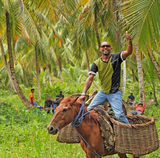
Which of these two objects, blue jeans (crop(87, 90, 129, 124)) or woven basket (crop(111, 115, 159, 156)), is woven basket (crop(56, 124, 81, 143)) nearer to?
blue jeans (crop(87, 90, 129, 124))

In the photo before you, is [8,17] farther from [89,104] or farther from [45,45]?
[89,104]

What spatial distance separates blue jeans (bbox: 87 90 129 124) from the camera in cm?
369

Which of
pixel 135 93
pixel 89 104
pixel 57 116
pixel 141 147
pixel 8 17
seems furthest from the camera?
pixel 135 93

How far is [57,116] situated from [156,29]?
4270 mm

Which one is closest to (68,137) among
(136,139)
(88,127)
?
(88,127)

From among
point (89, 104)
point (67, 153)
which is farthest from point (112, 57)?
point (67, 153)

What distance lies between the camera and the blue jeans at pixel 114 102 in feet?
12.1

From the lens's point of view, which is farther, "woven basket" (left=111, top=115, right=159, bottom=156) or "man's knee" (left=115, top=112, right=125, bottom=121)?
"man's knee" (left=115, top=112, right=125, bottom=121)

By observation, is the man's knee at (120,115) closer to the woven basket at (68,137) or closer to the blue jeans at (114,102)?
the blue jeans at (114,102)

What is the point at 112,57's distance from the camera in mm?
3785

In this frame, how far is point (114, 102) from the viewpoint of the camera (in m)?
3.75

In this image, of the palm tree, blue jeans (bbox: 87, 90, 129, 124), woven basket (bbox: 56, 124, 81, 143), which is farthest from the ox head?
the palm tree

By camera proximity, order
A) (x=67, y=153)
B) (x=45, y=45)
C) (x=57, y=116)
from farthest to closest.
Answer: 1. (x=45, y=45)
2. (x=67, y=153)
3. (x=57, y=116)

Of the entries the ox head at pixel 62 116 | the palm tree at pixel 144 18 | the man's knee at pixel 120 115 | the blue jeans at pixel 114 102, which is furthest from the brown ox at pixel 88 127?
the palm tree at pixel 144 18
